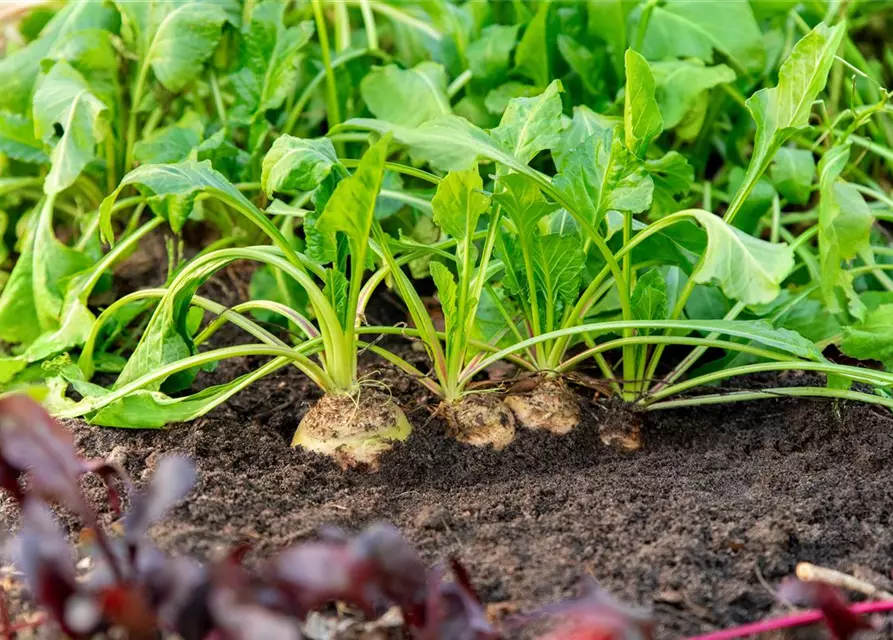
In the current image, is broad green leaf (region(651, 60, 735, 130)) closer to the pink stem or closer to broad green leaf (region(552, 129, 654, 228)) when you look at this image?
broad green leaf (region(552, 129, 654, 228))

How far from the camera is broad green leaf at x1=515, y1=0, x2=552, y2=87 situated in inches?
66.0

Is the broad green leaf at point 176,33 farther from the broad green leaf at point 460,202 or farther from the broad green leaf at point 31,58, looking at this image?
the broad green leaf at point 460,202

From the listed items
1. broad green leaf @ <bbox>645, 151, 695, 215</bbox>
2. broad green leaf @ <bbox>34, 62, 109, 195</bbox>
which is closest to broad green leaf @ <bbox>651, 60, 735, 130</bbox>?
broad green leaf @ <bbox>645, 151, 695, 215</bbox>

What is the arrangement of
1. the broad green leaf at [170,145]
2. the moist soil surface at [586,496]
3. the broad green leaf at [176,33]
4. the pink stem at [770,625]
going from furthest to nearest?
the broad green leaf at [176,33], the broad green leaf at [170,145], the moist soil surface at [586,496], the pink stem at [770,625]

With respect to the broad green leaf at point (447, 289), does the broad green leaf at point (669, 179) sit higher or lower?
higher

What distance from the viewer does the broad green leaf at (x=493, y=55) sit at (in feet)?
5.70

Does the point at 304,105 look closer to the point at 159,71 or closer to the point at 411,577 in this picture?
the point at 159,71

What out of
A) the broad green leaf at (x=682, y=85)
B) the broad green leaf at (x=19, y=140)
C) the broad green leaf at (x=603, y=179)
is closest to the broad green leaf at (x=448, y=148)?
the broad green leaf at (x=603, y=179)

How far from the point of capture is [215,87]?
186 centimetres

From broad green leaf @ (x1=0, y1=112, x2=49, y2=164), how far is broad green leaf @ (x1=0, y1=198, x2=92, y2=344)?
0.15 meters

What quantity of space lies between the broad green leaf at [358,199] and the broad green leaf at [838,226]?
0.59 metres

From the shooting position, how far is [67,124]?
5.07 feet

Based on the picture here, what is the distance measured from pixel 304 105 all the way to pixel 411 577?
1395 mm

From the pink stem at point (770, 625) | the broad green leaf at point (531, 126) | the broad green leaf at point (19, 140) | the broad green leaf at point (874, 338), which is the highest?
the broad green leaf at point (531, 126)
